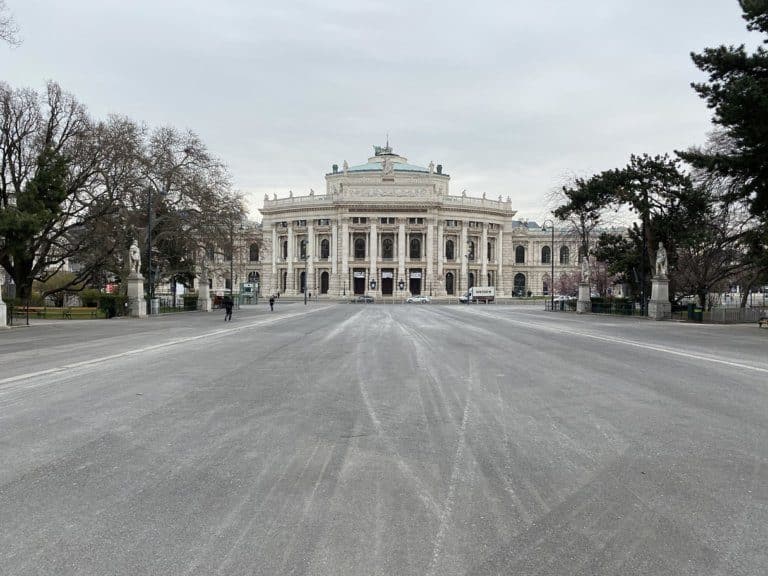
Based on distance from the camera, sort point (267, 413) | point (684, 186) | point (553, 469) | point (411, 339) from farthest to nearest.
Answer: point (684, 186), point (411, 339), point (267, 413), point (553, 469)

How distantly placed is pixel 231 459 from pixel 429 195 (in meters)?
103

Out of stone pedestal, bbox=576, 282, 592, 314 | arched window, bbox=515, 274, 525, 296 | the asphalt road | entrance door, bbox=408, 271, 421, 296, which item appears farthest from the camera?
arched window, bbox=515, 274, 525, 296

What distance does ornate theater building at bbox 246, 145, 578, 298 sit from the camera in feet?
349

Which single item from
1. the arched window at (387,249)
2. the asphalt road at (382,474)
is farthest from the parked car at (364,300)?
the asphalt road at (382,474)

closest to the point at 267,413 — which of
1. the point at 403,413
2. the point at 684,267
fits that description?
the point at 403,413

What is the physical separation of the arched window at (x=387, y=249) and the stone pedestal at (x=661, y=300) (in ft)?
251

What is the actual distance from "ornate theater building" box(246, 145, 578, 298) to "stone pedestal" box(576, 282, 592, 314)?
192ft

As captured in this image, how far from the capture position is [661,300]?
3544 centimetres

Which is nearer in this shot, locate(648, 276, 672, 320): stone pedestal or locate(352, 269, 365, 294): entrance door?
locate(648, 276, 672, 320): stone pedestal

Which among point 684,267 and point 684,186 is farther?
point 684,267

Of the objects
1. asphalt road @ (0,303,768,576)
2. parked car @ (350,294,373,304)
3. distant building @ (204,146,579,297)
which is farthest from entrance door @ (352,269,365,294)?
asphalt road @ (0,303,768,576)

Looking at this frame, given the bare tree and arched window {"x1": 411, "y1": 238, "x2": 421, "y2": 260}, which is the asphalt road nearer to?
the bare tree

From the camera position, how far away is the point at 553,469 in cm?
489

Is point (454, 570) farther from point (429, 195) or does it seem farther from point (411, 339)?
point (429, 195)
